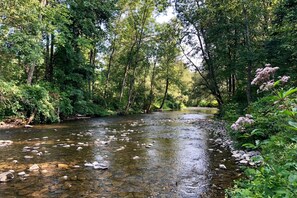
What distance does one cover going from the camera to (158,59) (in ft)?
115

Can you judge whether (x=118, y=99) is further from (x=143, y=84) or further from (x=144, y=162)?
(x=144, y=162)

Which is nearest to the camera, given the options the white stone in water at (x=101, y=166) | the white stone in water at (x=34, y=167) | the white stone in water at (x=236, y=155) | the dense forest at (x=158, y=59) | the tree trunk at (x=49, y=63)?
the dense forest at (x=158, y=59)

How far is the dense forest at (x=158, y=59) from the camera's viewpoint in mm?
3931

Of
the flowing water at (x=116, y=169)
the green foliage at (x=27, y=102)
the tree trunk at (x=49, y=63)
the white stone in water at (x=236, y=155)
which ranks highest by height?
the tree trunk at (x=49, y=63)

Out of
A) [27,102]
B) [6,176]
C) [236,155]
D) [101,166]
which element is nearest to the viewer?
[6,176]

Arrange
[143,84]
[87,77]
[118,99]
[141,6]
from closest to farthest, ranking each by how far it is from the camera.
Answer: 1. [87,77]
2. [141,6]
3. [118,99]
4. [143,84]

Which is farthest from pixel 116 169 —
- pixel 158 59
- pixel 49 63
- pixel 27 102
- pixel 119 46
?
pixel 158 59

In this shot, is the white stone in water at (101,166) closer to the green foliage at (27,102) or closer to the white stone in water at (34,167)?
the white stone in water at (34,167)

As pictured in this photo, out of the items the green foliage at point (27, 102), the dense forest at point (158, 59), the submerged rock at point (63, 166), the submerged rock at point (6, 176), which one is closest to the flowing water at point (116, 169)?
the submerged rock at point (63, 166)

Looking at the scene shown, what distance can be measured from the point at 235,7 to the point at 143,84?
21634 millimetres

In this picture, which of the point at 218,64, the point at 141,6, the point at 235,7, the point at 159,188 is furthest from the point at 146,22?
the point at 159,188

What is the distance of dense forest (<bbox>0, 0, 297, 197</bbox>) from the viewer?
3.93 m

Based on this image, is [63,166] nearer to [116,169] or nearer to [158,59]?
[116,169]

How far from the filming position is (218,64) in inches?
768
